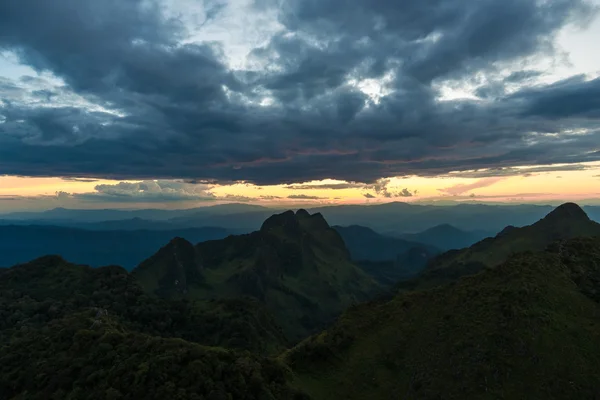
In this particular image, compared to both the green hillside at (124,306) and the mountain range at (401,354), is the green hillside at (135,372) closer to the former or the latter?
the mountain range at (401,354)

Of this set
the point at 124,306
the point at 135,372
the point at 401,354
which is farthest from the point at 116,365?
A: the point at 124,306

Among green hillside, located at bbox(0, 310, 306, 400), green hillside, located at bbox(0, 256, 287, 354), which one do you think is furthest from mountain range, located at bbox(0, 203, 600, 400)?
green hillside, located at bbox(0, 256, 287, 354)

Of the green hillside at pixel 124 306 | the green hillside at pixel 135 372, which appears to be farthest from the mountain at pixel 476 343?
the green hillside at pixel 124 306

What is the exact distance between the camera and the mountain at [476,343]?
5344cm

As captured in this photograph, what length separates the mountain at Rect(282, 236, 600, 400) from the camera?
5344cm

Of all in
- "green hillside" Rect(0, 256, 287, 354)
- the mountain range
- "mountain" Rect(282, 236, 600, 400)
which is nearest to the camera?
the mountain range

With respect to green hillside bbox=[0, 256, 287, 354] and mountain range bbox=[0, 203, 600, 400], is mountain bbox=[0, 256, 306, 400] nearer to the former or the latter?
mountain range bbox=[0, 203, 600, 400]

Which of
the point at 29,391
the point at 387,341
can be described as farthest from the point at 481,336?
the point at 29,391

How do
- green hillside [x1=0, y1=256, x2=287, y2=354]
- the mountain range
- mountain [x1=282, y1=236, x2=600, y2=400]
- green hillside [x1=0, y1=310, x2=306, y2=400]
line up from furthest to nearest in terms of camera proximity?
green hillside [x1=0, y1=256, x2=287, y2=354]
mountain [x1=282, y1=236, x2=600, y2=400]
the mountain range
green hillside [x1=0, y1=310, x2=306, y2=400]

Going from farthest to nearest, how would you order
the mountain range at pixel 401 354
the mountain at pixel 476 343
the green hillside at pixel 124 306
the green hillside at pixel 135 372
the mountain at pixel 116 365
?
the green hillside at pixel 124 306 < the mountain at pixel 476 343 < the mountain range at pixel 401 354 < the mountain at pixel 116 365 < the green hillside at pixel 135 372

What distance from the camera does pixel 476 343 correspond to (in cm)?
6019

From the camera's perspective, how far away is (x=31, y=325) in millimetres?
106812

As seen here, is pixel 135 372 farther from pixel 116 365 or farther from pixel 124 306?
pixel 124 306

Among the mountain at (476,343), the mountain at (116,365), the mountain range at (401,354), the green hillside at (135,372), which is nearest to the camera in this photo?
the green hillside at (135,372)
